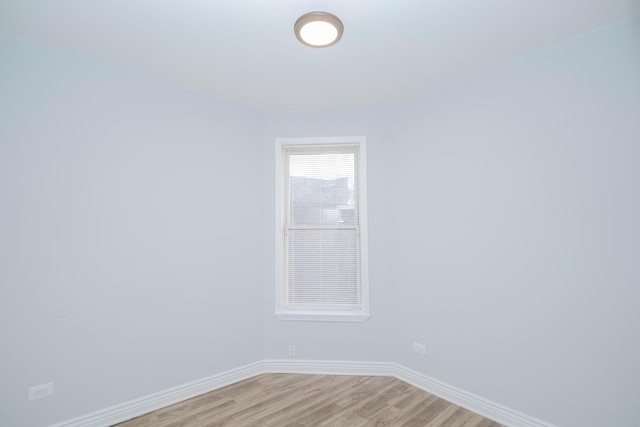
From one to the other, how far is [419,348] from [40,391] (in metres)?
2.98

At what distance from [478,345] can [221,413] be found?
7.09 ft

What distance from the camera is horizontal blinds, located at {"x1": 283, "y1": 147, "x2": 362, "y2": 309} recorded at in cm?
348

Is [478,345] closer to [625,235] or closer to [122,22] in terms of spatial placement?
[625,235]

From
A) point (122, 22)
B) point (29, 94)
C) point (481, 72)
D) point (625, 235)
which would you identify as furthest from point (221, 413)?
point (481, 72)

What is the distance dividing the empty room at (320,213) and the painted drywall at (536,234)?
15 millimetres

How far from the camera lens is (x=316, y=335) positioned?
337 centimetres

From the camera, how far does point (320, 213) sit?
355 cm

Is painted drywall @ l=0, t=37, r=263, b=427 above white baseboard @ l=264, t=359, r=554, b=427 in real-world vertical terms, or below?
above

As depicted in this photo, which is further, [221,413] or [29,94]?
[221,413]

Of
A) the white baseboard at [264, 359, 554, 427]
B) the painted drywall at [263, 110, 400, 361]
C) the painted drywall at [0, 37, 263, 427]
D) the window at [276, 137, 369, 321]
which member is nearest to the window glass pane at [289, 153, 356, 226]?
the window at [276, 137, 369, 321]

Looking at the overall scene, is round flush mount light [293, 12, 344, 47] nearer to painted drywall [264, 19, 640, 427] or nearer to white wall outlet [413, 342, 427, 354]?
painted drywall [264, 19, 640, 427]

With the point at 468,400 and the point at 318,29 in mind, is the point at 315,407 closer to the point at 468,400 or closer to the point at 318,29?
the point at 468,400

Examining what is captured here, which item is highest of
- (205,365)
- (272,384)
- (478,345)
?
(478,345)

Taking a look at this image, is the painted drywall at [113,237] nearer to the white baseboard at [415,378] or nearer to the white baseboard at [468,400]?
the white baseboard at [415,378]
